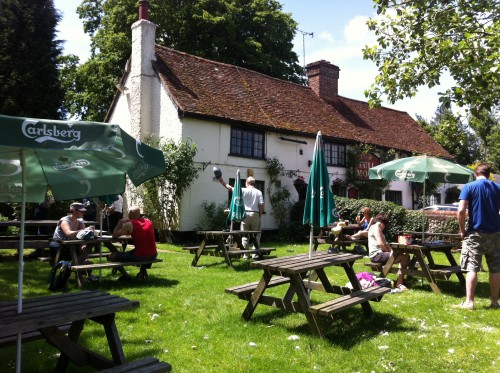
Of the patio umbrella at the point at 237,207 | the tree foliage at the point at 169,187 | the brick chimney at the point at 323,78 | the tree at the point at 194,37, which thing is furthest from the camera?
the tree at the point at 194,37

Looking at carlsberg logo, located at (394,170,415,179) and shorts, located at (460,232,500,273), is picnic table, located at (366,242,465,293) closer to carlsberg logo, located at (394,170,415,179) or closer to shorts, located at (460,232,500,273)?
shorts, located at (460,232,500,273)

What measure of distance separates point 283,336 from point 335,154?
681 inches

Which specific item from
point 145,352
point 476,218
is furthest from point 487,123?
point 145,352

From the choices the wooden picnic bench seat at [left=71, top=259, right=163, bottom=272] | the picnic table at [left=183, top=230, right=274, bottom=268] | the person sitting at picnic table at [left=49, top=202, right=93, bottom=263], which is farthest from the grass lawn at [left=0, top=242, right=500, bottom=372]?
the picnic table at [left=183, top=230, right=274, bottom=268]

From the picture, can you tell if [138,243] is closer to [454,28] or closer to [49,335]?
[49,335]

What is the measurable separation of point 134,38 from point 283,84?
27.9ft

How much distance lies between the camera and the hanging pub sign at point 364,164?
72.2 ft

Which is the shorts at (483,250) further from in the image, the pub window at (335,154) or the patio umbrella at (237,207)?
the pub window at (335,154)

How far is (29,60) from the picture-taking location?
24.0 m

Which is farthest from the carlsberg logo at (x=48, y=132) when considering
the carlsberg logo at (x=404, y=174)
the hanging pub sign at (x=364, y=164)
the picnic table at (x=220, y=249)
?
the hanging pub sign at (x=364, y=164)

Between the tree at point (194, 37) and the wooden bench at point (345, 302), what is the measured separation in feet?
78.2

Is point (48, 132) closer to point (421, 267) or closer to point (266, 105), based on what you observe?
point (421, 267)

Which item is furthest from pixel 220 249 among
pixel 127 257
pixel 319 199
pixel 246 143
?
pixel 246 143

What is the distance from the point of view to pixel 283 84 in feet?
77.9
